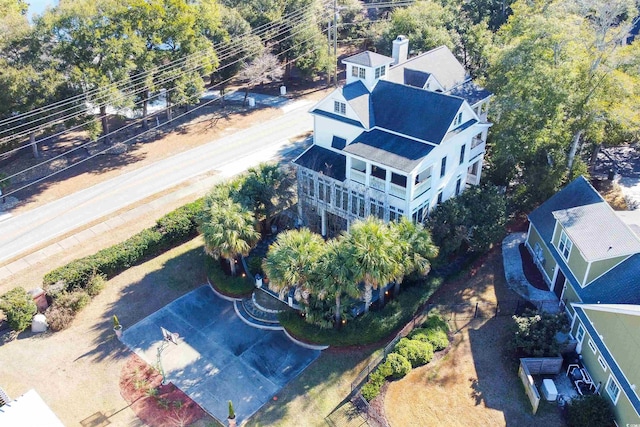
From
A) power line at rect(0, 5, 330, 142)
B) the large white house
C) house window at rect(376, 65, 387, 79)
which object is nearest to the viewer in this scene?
the large white house

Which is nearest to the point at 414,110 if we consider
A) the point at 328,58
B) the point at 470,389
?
the point at 470,389

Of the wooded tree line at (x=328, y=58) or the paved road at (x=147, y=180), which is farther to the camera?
the paved road at (x=147, y=180)

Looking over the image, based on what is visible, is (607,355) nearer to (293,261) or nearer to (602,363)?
(602,363)

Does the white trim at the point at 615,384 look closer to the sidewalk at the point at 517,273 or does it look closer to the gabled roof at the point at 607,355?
the gabled roof at the point at 607,355

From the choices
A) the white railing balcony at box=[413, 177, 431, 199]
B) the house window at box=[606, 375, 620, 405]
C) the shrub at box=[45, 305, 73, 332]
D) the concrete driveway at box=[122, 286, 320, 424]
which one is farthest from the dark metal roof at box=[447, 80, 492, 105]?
the shrub at box=[45, 305, 73, 332]

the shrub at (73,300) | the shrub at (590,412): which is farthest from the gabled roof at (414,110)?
the shrub at (73,300)

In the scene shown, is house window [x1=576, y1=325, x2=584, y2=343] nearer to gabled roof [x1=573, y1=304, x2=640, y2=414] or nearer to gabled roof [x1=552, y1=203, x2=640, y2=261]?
gabled roof [x1=573, y1=304, x2=640, y2=414]
